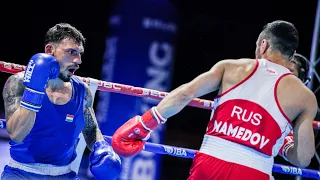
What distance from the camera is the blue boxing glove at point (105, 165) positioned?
2588 millimetres

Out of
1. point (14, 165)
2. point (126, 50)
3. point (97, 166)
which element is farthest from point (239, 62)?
point (126, 50)

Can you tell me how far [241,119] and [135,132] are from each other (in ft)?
1.66

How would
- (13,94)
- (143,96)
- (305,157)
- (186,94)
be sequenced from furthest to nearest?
1. (143,96)
2. (13,94)
3. (305,157)
4. (186,94)

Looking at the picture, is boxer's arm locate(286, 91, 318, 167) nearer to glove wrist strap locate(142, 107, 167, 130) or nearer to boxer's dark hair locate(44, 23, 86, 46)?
glove wrist strap locate(142, 107, 167, 130)

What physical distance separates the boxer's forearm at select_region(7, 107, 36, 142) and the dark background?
5882 mm

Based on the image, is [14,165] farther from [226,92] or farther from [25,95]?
[226,92]

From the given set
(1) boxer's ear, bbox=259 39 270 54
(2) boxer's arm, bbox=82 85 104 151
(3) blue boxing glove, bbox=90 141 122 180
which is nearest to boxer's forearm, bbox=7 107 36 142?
(3) blue boxing glove, bbox=90 141 122 180

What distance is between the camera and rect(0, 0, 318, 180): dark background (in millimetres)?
8719

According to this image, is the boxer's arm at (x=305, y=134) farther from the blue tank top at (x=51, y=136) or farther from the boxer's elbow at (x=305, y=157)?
the blue tank top at (x=51, y=136)

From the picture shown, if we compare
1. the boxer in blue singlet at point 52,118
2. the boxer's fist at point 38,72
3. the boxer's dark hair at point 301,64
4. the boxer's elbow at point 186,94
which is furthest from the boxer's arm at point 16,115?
the boxer's dark hair at point 301,64

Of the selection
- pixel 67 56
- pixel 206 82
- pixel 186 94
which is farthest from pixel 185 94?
pixel 67 56

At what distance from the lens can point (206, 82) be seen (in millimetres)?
2252

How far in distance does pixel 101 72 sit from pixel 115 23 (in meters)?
1.05

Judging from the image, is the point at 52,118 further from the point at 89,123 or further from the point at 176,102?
the point at 176,102
